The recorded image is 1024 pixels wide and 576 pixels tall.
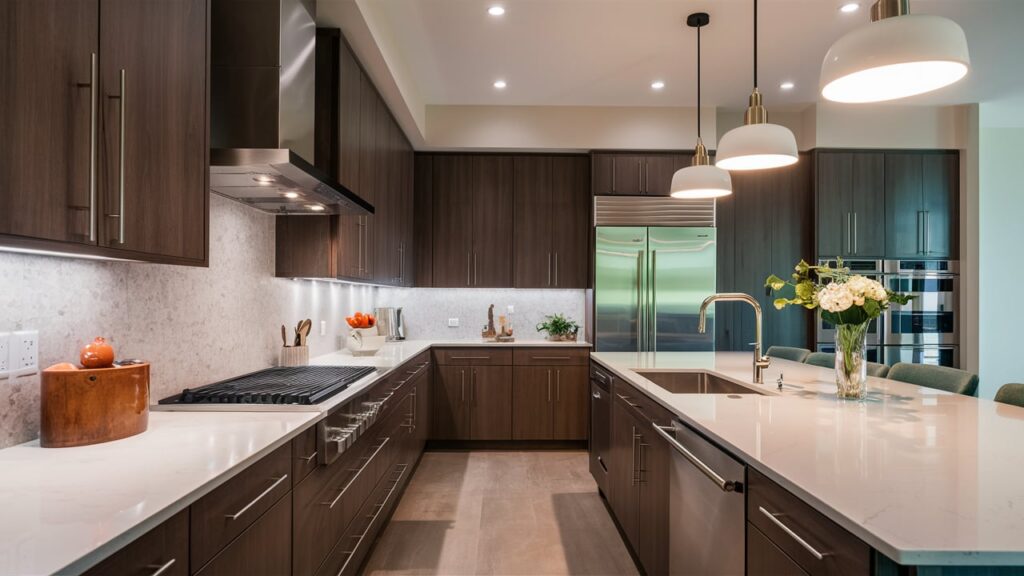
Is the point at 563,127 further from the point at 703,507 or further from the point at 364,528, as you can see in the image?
the point at 703,507

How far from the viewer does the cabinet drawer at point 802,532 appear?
90 centimetres

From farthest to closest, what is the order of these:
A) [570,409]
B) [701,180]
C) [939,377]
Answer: [570,409] < [701,180] < [939,377]

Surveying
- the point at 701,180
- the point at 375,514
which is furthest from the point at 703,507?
the point at 701,180

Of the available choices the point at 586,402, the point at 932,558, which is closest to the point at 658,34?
the point at 586,402

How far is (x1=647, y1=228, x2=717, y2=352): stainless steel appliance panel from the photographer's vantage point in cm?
445

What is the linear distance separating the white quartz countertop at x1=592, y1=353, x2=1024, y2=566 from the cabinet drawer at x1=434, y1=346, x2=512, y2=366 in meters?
2.38

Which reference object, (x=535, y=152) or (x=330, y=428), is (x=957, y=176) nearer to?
(x=535, y=152)

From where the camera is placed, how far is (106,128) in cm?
117

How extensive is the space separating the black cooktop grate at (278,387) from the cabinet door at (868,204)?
4.35 metres

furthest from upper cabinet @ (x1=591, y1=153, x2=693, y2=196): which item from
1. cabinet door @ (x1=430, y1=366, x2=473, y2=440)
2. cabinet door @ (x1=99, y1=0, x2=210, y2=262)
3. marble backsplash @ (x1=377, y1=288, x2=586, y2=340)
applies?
→ cabinet door @ (x1=99, y1=0, x2=210, y2=262)

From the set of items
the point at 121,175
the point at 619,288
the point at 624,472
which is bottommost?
the point at 624,472

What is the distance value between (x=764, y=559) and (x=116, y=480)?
1432 mm

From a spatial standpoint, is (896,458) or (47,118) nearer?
(47,118)

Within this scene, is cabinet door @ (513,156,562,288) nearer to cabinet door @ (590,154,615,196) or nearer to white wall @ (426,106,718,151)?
white wall @ (426,106,718,151)
